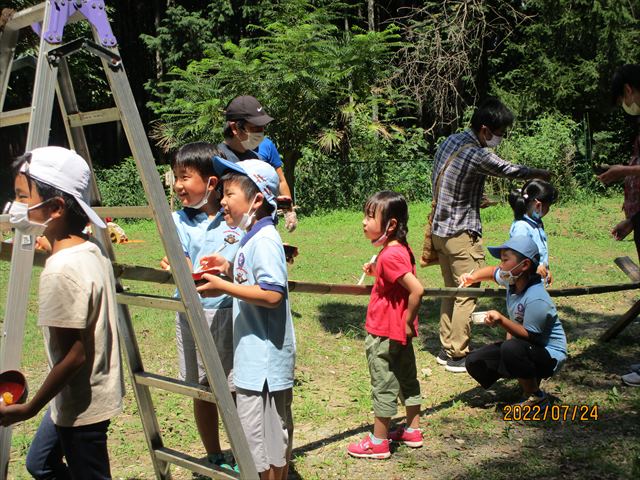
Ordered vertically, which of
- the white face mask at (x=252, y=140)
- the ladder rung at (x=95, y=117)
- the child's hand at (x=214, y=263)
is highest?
the ladder rung at (x=95, y=117)

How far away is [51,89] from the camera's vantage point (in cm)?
247

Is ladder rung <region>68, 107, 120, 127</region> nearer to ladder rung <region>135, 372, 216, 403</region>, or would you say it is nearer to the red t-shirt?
ladder rung <region>135, 372, 216, 403</region>

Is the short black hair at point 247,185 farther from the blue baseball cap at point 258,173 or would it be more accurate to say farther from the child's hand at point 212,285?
the child's hand at point 212,285

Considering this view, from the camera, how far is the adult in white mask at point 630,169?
15.3 feet

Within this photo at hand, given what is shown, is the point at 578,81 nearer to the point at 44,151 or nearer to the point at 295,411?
the point at 295,411

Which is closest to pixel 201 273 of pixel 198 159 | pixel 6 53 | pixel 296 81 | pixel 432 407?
pixel 198 159

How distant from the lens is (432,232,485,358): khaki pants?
213 inches

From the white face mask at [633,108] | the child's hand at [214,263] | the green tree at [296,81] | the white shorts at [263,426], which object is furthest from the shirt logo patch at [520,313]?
the green tree at [296,81]

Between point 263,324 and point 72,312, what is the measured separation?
91cm

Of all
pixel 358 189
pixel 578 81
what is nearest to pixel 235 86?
pixel 358 189

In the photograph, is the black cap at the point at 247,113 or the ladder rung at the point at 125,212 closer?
the ladder rung at the point at 125,212

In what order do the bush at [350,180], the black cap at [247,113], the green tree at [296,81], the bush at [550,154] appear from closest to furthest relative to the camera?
the black cap at [247,113] < the bush at [550,154] < the green tree at [296,81] < the bush at [350,180]

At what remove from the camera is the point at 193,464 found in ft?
9.30
